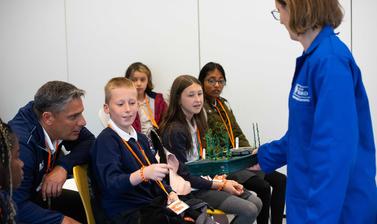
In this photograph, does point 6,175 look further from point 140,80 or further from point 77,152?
point 140,80

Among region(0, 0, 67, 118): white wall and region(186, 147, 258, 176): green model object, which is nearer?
region(186, 147, 258, 176): green model object

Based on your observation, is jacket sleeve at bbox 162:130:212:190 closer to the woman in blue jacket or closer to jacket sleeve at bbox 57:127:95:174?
jacket sleeve at bbox 57:127:95:174

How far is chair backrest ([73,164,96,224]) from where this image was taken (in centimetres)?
210

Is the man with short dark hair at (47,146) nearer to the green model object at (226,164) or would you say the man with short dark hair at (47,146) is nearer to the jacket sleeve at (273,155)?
the green model object at (226,164)

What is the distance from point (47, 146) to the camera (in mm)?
2201

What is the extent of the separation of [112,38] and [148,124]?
109cm

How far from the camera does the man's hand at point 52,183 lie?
207 cm

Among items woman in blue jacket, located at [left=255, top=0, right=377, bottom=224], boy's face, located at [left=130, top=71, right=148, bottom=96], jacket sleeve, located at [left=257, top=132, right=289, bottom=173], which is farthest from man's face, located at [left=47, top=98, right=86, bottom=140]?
boy's face, located at [left=130, top=71, right=148, bottom=96]

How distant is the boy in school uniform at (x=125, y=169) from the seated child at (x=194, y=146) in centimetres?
31

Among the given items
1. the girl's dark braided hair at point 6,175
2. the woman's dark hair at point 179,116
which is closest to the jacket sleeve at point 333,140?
the girl's dark braided hair at point 6,175

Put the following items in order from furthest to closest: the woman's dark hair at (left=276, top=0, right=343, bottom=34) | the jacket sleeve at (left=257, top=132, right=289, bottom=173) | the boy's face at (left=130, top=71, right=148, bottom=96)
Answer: the boy's face at (left=130, top=71, right=148, bottom=96), the jacket sleeve at (left=257, top=132, right=289, bottom=173), the woman's dark hair at (left=276, top=0, right=343, bottom=34)

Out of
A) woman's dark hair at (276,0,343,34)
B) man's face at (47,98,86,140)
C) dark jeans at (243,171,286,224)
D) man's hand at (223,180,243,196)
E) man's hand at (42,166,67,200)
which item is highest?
woman's dark hair at (276,0,343,34)

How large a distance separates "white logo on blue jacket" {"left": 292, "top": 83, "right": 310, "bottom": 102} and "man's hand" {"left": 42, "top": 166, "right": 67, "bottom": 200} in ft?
4.06

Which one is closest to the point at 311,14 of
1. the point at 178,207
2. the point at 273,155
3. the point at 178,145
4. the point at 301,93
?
the point at 301,93
